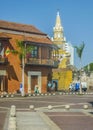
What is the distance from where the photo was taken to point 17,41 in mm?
56656

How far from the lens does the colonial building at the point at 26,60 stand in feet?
186

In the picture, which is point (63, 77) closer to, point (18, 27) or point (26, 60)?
point (18, 27)

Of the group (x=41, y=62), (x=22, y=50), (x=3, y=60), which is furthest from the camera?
(x=41, y=62)

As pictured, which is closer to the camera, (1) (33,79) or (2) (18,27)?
(1) (33,79)

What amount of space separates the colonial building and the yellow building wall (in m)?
9.03

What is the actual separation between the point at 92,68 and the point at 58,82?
234 feet

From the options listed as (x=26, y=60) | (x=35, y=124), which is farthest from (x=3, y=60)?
(x=35, y=124)

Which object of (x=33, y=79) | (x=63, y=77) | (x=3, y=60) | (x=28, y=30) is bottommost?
(x=33, y=79)

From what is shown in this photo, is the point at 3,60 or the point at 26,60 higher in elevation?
the point at 26,60

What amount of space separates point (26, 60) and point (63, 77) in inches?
635

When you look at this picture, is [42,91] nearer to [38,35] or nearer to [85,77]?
[38,35]

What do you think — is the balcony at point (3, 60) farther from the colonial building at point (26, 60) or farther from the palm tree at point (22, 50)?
the palm tree at point (22, 50)

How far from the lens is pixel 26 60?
193 feet

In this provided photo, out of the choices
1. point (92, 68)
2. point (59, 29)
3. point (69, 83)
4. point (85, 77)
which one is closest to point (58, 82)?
point (69, 83)
